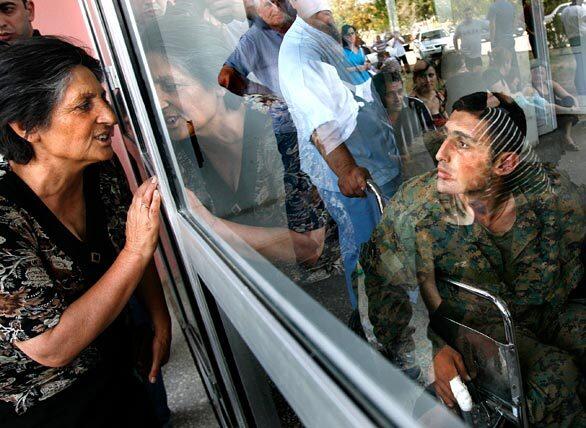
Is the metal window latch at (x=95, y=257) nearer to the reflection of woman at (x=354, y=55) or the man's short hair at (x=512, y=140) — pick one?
the reflection of woman at (x=354, y=55)

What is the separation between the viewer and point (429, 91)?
2.52ft

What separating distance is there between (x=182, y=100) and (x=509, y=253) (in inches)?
43.1

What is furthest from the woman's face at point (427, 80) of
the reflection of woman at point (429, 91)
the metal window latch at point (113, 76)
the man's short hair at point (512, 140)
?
the metal window latch at point (113, 76)

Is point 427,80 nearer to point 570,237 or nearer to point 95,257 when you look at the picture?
point 570,237

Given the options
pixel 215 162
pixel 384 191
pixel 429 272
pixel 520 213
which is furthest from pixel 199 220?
pixel 520 213

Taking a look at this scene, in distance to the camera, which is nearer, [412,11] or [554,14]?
[554,14]

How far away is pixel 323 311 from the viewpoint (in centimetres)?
64

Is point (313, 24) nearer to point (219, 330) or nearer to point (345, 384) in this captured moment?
point (345, 384)

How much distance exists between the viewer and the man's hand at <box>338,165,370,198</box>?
97cm

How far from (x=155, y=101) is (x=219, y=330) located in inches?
26.0

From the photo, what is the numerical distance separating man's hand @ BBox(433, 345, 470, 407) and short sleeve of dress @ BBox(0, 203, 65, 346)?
2.97 ft

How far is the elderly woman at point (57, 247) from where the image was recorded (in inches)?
46.6

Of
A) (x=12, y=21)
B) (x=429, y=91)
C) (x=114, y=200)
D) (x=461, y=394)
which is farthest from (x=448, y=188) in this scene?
(x=12, y=21)

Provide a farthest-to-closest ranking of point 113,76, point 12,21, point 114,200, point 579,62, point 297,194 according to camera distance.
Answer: point 12,21, point 113,76, point 114,200, point 297,194, point 579,62
